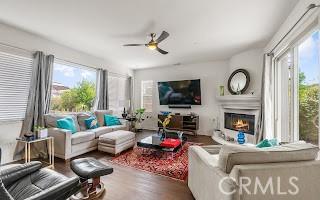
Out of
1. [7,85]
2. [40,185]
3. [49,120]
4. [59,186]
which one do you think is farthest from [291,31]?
[7,85]

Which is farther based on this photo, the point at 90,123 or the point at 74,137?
the point at 90,123

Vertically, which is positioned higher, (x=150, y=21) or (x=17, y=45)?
(x=150, y=21)

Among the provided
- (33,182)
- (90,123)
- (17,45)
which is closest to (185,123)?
(90,123)

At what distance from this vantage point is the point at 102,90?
543cm

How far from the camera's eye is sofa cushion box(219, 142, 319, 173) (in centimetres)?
134

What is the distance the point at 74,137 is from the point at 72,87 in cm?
200

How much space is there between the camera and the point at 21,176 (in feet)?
5.18

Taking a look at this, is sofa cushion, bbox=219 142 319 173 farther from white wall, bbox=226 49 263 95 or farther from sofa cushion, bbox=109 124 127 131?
sofa cushion, bbox=109 124 127 131

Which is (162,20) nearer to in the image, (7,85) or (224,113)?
(7,85)

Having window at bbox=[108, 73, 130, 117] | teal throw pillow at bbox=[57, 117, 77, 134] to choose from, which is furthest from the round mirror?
teal throw pillow at bbox=[57, 117, 77, 134]

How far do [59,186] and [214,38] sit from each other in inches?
151

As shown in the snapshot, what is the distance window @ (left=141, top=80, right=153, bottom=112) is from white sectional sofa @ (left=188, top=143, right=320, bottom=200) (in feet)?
19.0

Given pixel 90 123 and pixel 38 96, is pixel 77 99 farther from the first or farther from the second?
pixel 38 96

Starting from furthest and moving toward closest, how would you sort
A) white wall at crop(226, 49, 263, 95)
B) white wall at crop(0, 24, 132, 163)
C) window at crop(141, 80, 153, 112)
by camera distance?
window at crop(141, 80, 153, 112), white wall at crop(226, 49, 263, 95), white wall at crop(0, 24, 132, 163)
